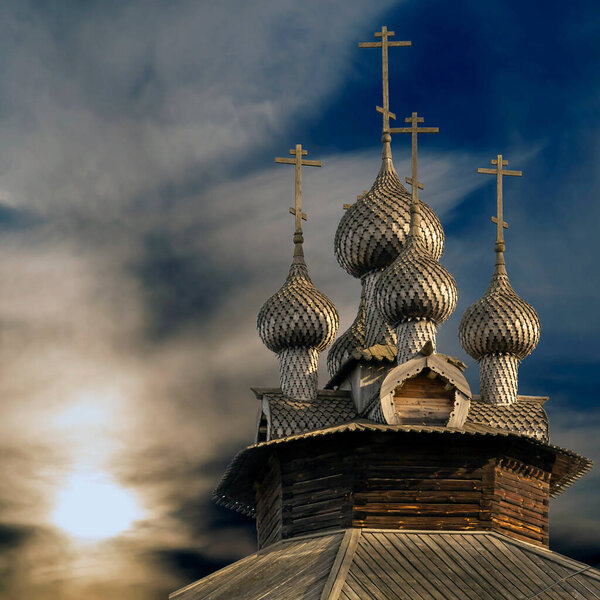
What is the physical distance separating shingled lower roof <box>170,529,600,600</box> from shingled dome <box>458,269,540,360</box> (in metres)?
3.49

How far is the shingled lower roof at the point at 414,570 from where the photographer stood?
1905 centimetres

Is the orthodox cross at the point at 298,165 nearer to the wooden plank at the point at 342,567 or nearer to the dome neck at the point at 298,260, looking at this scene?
the dome neck at the point at 298,260

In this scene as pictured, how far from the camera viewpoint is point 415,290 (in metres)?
22.0

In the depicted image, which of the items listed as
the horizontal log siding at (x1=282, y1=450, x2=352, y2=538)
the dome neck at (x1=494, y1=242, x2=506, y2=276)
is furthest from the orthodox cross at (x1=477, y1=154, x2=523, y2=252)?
the horizontal log siding at (x1=282, y1=450, x2=352, y2=538)

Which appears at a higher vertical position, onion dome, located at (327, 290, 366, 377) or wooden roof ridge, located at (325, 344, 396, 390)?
onion dome, located at (327, 290, 366, 377)

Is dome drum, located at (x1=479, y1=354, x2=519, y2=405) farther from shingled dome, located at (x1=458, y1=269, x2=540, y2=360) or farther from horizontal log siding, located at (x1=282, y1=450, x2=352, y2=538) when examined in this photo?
horizontal log siding, located at (x1=282, y1=450, x2=352, y2=538)

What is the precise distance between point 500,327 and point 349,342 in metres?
2.85

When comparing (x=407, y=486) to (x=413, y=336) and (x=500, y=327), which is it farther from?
(x=500, y=327)

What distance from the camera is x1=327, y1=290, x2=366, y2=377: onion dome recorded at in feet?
80.6

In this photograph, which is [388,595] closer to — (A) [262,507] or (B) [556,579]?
(B) [556,579]

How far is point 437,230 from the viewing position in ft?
79.4

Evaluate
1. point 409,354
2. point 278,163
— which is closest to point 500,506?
point 409,354

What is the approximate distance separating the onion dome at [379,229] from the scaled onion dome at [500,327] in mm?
1356

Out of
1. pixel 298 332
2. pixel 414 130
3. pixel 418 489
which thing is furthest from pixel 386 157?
pixel 418 489
